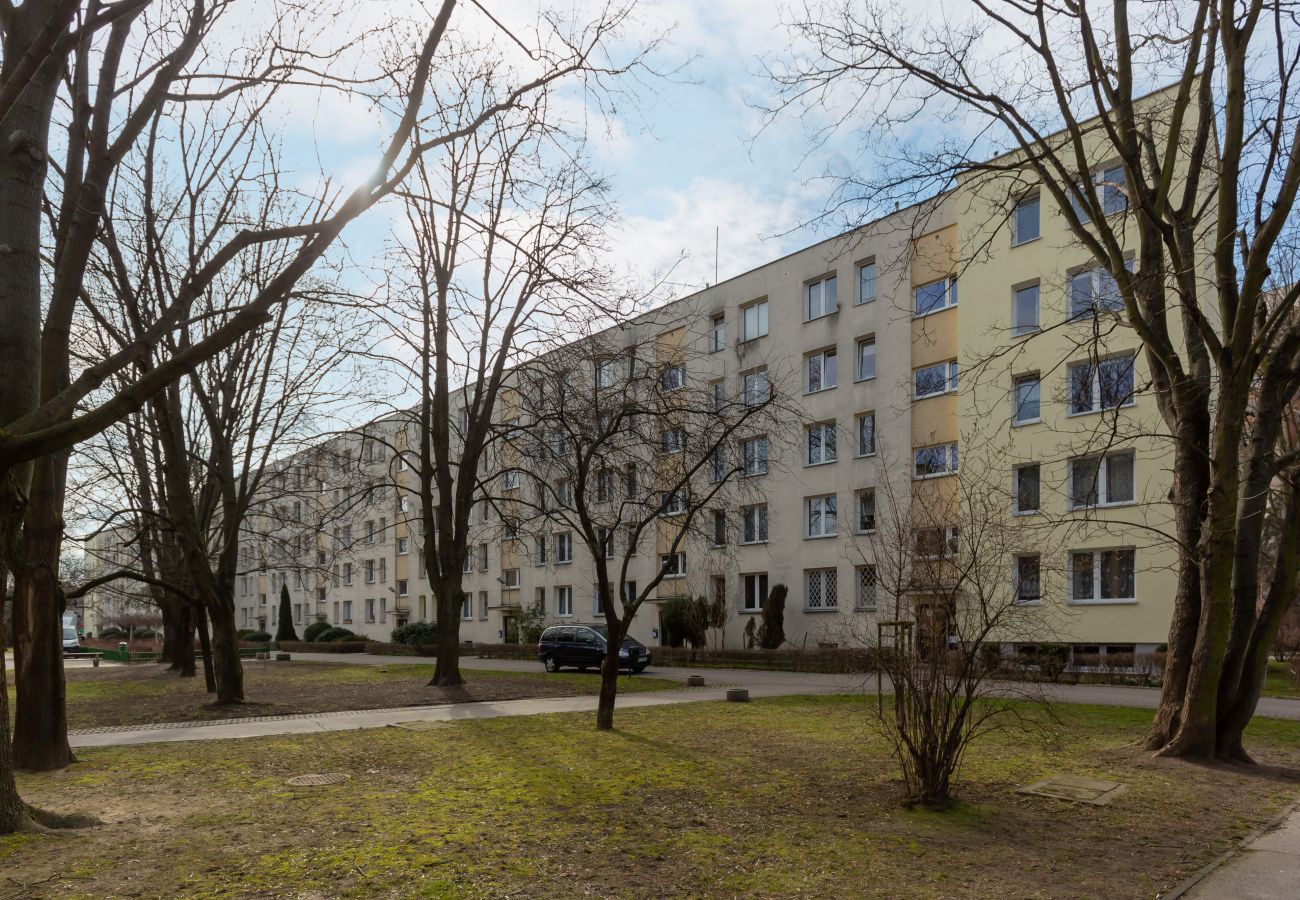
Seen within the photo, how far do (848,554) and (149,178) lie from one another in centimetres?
2526

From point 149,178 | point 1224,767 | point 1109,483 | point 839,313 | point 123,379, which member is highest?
point 839,313

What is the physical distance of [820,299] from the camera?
3756 cm

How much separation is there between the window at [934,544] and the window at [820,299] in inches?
1134

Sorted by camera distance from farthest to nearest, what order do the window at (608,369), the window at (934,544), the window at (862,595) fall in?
the window at (862,595), the window at (608,369), the window at (934,544)

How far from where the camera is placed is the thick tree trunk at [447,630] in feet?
70.7

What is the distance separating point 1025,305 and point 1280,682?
40.3 feet

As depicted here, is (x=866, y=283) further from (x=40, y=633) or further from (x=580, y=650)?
(x=40, y=633)

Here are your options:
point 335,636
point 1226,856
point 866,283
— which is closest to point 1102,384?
point 1226,856

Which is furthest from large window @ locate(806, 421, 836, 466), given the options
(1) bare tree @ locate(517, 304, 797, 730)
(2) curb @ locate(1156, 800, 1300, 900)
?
(2) curb @ locate(1156, 800, 1300, 900)

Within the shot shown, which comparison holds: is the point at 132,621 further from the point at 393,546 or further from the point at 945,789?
the point at 945,789

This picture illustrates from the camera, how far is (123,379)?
57.0ft

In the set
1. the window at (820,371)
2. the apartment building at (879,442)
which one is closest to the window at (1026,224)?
the apartment building at (879,442)

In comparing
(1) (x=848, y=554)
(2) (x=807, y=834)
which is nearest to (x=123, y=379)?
(2) (x=807, y=834)

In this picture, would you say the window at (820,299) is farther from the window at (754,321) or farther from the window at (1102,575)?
the window at (1102,575)
